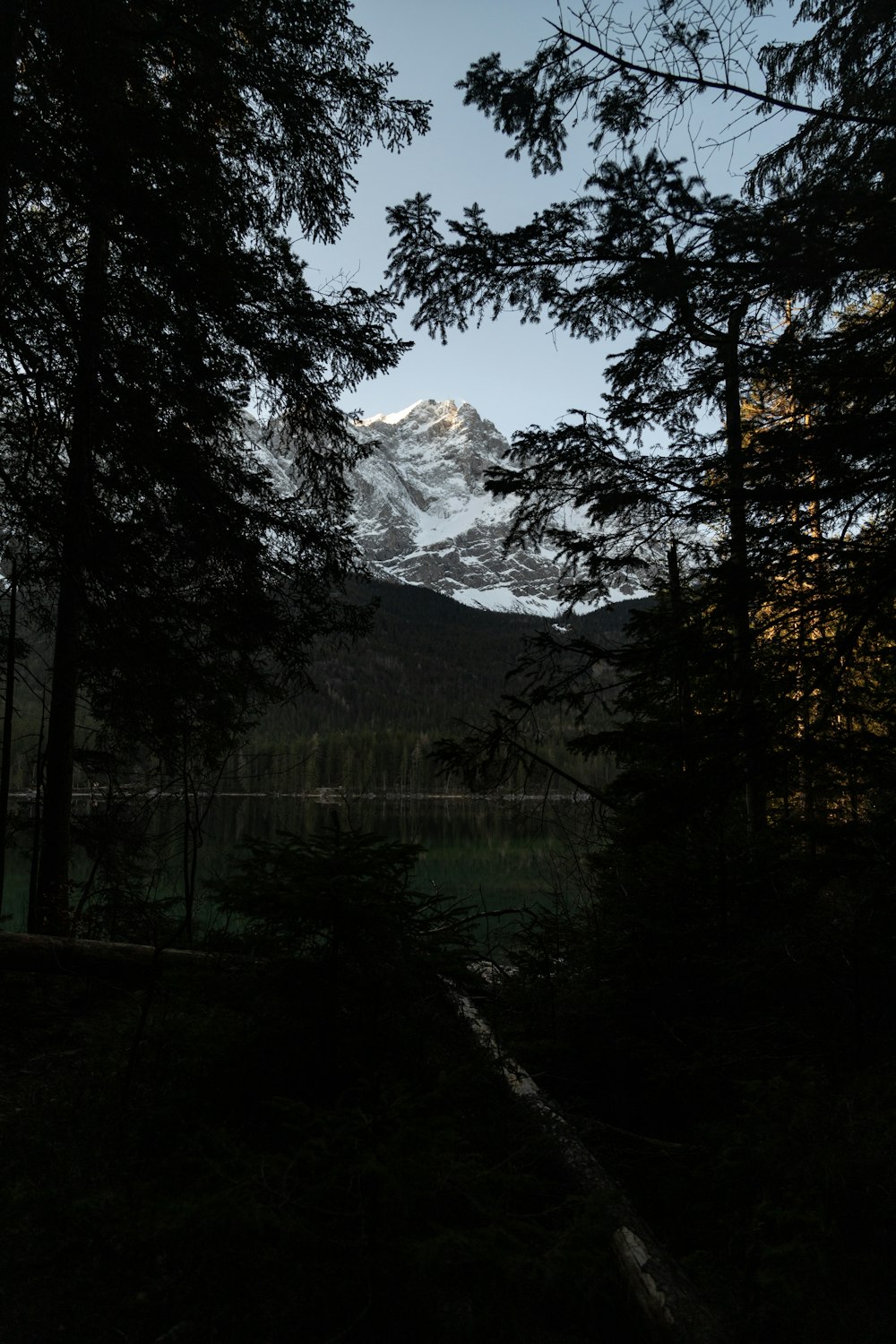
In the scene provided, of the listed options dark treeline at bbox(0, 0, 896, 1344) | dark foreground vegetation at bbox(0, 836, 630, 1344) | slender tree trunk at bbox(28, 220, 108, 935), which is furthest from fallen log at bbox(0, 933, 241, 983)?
slender tree trunk at bbox(28, 220, 108, 935)

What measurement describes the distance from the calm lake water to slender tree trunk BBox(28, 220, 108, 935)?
360 mm

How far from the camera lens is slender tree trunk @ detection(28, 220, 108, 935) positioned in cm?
499

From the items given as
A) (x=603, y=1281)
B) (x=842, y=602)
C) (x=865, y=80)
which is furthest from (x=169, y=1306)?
(x=865, y=80)

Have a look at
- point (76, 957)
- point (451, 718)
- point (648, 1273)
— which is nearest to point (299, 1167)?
point (648, 1273)

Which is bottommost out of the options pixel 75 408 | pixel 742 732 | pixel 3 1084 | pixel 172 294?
pixel 3 1084

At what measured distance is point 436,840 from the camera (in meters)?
47.3

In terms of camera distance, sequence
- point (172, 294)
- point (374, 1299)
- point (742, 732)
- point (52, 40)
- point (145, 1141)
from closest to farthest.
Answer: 1. point (374, 1299)
2. point (145, 1141)
3. point (742, 732)
4. point (52, 40)
5. point (172, 294)

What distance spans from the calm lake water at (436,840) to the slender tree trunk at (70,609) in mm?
360

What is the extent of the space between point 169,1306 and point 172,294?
19.9 feet

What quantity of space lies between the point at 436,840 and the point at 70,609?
4188 centimetres

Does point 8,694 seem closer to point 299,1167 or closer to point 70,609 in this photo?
point 70,609

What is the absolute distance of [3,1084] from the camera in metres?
3.78

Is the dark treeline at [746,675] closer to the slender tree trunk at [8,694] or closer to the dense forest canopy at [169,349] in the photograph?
the dense forest canopy at [169,349]

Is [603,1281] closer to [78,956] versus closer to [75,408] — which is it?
[78,956]
